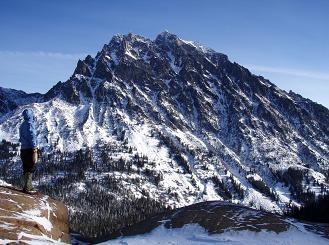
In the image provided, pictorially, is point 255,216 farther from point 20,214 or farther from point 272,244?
point 20,214

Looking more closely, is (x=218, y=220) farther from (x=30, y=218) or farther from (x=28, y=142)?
(x=30, y=218)

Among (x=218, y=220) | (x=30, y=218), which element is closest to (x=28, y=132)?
(x=30, y=218)

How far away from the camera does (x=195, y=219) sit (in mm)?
37188

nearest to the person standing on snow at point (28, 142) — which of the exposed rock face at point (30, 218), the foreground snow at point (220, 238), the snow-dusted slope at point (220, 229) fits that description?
the exposed rock face at point (30, 218)

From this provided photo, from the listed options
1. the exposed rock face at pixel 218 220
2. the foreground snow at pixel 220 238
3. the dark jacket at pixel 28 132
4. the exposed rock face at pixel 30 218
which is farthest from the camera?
the exposed rock face at pixel 218 220

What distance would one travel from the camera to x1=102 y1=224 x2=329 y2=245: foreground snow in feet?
109

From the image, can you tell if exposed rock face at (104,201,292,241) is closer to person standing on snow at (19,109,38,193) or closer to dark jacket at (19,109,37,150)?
person standing on snow at (19,109,38,193)

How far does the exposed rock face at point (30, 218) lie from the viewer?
21.3m

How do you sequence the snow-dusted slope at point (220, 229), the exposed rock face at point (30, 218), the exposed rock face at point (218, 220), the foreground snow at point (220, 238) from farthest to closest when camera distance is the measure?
1. the exposed rock face at point (218, 220)
2. the snow-dusted slope at point (220, 229)
3. the foreground snow at point (220, 238)
4. the exposed rock face at point (30, 218)

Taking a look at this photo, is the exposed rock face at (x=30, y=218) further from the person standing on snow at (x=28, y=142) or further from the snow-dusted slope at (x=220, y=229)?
the snow-dusted slope at (x=220, y=229)

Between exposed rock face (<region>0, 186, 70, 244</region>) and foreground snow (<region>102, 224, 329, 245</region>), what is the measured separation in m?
8.78

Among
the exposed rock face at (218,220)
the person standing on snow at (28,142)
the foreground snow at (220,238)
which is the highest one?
the person standing on snow at (28,142)

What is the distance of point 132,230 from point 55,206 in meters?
11.8

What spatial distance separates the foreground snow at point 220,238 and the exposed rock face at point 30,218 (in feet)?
28.8
